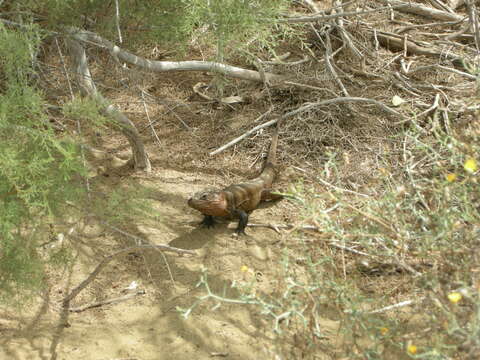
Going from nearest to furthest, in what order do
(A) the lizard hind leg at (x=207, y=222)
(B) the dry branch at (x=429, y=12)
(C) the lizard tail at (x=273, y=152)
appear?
(A) the lizard hind leg at (x=207, y=222) → (C) the lizard tail at (x=273, y=152) → (B) the dry branch at (x=429, y=12)

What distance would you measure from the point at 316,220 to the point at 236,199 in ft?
9.13

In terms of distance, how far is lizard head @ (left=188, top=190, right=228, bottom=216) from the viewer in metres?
5.38

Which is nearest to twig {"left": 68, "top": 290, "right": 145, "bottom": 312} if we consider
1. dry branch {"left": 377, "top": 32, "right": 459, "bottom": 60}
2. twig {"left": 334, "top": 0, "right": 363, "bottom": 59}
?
twig {"left": 334, "top": 0, "right": 363, "bottom": 59}

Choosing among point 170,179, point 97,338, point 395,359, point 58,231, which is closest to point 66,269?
point 58,231

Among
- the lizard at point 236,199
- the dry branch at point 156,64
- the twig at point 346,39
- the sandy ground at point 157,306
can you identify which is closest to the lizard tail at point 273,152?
the lizard at point 236,199

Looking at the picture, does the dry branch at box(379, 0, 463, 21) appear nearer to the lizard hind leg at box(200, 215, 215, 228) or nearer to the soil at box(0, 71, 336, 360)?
the soil at box(0, 71, 336, 360)

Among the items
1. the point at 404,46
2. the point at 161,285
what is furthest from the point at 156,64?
the point at 404,46

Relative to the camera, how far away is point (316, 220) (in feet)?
9.59

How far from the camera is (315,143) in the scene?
654cm

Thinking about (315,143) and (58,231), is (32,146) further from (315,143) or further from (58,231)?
(315,143)

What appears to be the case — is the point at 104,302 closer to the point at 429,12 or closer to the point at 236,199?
the point at 236,199

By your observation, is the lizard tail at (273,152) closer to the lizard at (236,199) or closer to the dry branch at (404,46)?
the lizard at (236,199)

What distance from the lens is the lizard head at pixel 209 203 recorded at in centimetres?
538

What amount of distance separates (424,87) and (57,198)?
4603mm
